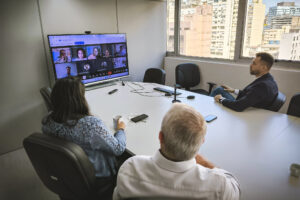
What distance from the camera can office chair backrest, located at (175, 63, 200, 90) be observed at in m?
3.80

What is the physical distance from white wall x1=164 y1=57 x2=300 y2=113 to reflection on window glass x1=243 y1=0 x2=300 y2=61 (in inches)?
10.5

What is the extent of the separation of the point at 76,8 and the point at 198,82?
2.48 meters

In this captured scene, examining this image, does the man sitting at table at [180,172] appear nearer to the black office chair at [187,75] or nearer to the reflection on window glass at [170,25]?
the black office chair at [187,75]

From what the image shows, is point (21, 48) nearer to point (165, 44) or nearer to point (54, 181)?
point (54, 181)

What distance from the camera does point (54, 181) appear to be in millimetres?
1250

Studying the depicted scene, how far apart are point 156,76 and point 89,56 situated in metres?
1.16

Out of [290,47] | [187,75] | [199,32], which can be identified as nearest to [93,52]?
[187,75]

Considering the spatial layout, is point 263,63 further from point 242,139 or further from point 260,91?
point 242,139

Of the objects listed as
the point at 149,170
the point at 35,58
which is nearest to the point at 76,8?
the point at 35,58

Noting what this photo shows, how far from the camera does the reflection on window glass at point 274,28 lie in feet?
9.69

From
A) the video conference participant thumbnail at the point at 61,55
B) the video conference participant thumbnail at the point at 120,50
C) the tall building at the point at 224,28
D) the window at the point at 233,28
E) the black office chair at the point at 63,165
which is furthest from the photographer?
the tall building at the point at 224,28

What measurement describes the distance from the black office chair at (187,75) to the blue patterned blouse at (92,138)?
2576 millimetres

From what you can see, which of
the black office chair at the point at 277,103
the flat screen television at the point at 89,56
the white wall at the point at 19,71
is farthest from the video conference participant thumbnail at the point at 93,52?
the black office chair at the point at 277,103

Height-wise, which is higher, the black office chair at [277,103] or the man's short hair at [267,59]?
the man's short hair at [267,59]
